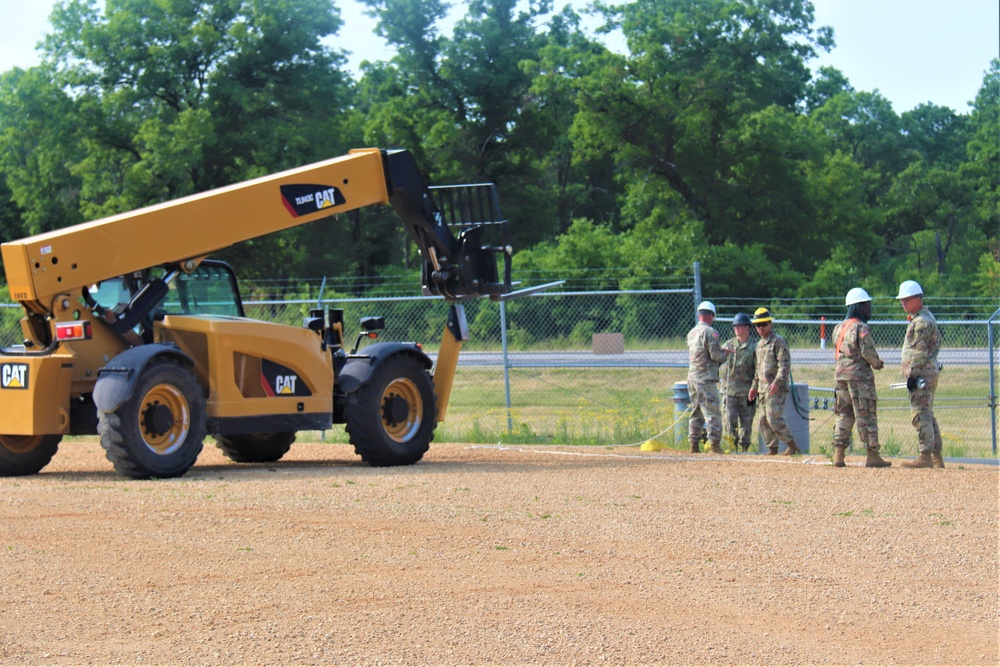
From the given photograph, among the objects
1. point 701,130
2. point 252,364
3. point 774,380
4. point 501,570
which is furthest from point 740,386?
point 701,130

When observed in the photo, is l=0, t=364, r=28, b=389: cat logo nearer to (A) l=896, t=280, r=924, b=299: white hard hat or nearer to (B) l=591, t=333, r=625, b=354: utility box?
(A) l=896, t=280, r=924, b=299: white hard hat

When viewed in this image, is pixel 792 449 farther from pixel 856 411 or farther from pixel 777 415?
pixel 856 411

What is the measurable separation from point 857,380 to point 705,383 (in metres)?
2.77

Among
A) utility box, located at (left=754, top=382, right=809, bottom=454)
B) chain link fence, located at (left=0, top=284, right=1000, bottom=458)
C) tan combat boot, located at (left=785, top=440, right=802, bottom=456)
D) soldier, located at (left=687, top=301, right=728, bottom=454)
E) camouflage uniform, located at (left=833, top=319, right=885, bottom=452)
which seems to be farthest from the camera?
chain link fence, located at (left=0, top=284, right=1000, bottom=458)

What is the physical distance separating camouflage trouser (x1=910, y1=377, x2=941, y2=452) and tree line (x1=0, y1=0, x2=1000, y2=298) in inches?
891

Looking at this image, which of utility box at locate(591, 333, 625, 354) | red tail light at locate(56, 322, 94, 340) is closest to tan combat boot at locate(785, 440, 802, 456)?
utility box at locate(591, 333, 625, 354)

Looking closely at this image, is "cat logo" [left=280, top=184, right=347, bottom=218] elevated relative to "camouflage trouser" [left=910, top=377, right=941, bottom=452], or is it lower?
elevated

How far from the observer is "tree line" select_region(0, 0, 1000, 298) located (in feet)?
133

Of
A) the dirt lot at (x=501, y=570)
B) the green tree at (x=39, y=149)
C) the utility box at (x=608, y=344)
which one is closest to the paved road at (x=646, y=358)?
the utility box at (x=608, y=344)

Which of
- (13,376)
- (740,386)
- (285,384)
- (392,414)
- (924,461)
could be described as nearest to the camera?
(13,376)

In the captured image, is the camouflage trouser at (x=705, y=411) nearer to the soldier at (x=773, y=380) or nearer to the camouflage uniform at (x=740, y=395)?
the camouflage uniform at (x=740, y=395)

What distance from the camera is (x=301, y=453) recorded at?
615 inches

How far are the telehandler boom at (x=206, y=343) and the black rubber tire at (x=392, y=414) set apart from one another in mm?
17

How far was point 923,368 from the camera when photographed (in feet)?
40.7
